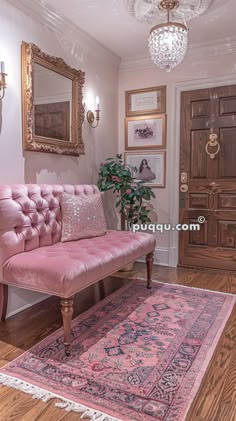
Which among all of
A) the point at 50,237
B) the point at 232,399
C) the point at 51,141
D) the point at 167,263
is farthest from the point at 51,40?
the point at 232,399

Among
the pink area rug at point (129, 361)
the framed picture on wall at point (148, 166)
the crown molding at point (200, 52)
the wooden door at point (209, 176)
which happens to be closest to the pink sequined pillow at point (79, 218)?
the pink area rug at point (129, 361)

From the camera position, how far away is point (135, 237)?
2.71 m

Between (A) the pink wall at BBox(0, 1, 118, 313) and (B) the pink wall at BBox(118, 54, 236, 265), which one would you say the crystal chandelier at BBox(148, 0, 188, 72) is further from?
(B) the pink wall at BBox(118, 54, 236, 265)

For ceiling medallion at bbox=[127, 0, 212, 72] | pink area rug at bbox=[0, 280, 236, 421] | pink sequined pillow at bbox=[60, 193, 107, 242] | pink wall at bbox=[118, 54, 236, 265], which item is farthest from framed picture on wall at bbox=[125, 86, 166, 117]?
pink area rug at bbox=[0, 280, 236, 421]

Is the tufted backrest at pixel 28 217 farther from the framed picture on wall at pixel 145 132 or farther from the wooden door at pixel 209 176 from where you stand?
the wooden door at pixel 209 176

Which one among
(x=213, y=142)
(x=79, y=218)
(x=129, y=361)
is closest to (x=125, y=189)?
(x=79, y=218)

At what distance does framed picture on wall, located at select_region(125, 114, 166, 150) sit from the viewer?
3756 mm

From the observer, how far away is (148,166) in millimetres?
3859

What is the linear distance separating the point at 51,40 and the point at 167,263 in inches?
107

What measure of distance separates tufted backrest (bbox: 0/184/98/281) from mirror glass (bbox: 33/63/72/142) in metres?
0.54

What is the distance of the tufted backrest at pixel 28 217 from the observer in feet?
6.82

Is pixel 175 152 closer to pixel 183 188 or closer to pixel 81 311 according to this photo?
pixel 183 188

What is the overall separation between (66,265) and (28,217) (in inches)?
25.2

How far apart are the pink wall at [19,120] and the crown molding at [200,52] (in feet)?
1.01
